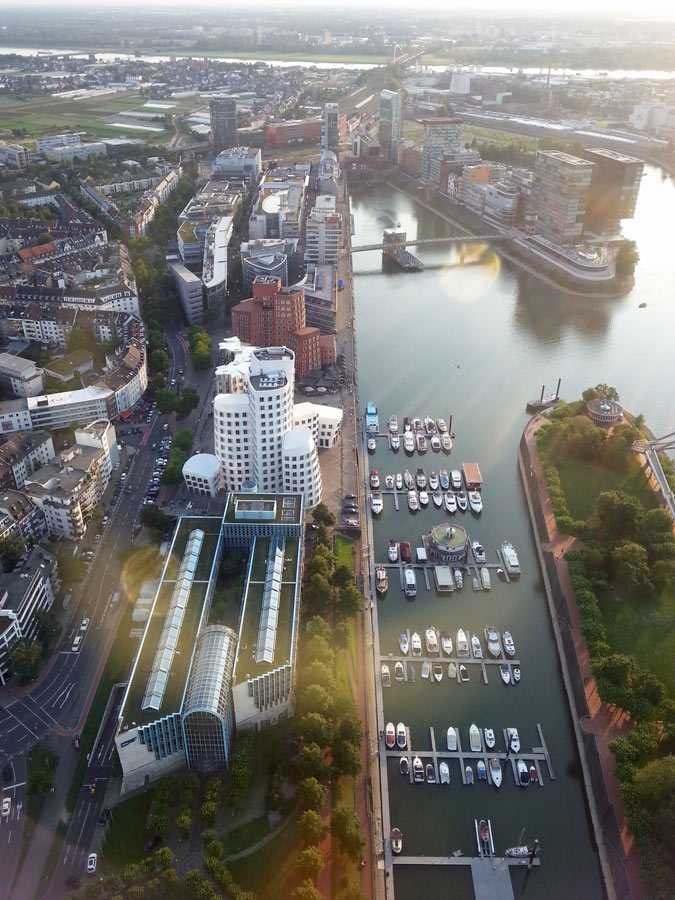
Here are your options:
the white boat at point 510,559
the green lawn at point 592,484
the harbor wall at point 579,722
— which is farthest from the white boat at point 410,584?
the green lawn at point 592,484

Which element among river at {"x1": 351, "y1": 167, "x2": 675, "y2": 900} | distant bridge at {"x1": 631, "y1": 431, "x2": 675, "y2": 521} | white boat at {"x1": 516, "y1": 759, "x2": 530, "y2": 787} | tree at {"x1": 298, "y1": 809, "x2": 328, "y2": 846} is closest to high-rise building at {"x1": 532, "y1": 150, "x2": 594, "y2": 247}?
river at {"x1": 351, "y1": 167, "x2": 675, "y2": 900}

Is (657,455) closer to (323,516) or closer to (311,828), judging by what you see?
(323,516)

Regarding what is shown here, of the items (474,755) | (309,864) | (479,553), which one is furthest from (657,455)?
(309,864)

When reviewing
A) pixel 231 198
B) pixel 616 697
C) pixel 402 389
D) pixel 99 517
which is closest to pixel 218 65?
pixel 231 198

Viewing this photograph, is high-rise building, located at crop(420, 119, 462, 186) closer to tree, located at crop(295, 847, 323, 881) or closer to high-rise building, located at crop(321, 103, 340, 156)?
high-rise building, located at crop(321, 103, 340, 156)

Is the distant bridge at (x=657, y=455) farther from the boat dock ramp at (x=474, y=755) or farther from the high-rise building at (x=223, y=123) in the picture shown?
the high-rise building at (x=223, y=123)

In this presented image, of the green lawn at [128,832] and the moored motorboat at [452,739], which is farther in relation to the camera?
the moored motorboat at [452,739]

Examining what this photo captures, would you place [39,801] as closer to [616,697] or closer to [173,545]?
[173,545]
